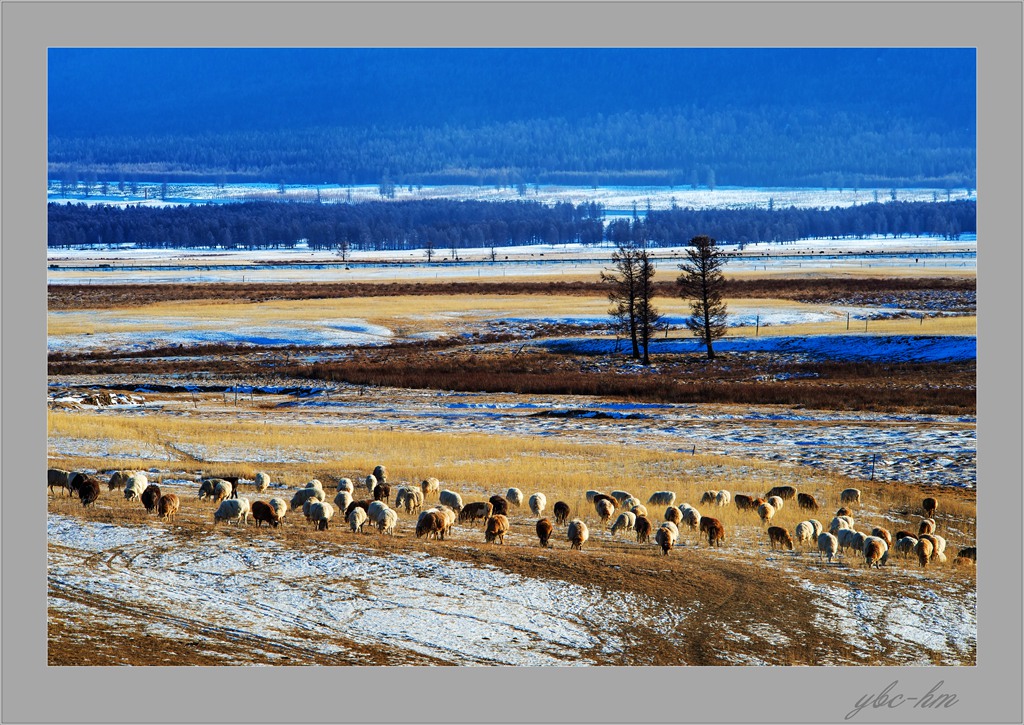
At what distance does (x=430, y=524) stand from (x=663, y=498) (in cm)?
588

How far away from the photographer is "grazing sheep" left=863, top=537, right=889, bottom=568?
15.7m

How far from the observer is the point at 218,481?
19.8 meters

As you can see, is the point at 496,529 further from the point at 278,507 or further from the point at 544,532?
the point at 278,507

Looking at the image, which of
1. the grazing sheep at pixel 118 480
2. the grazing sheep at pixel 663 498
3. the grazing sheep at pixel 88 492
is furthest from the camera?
the grazing sheep at pixel 663 498

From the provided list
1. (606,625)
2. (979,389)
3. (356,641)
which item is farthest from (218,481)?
(979,389)

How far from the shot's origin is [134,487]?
19.6 m

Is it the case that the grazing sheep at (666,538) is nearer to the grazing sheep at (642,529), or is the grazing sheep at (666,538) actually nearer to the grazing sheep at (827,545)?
the grazing sheep at (642,529)

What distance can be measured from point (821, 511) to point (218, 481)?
11.8 m

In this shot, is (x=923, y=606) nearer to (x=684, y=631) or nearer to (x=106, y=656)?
(x=684, y=631)

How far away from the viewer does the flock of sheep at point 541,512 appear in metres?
16.4

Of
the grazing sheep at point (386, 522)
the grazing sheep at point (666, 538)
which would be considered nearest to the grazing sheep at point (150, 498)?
the grazing sheep at point (386, 522)

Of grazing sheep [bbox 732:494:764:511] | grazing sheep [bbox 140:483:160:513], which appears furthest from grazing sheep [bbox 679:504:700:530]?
grazing sheep [bbox 140:483:160:513]

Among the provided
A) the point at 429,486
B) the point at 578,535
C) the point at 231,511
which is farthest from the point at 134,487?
the point at 578,535

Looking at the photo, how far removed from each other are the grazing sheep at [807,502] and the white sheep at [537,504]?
5304 millimetres
